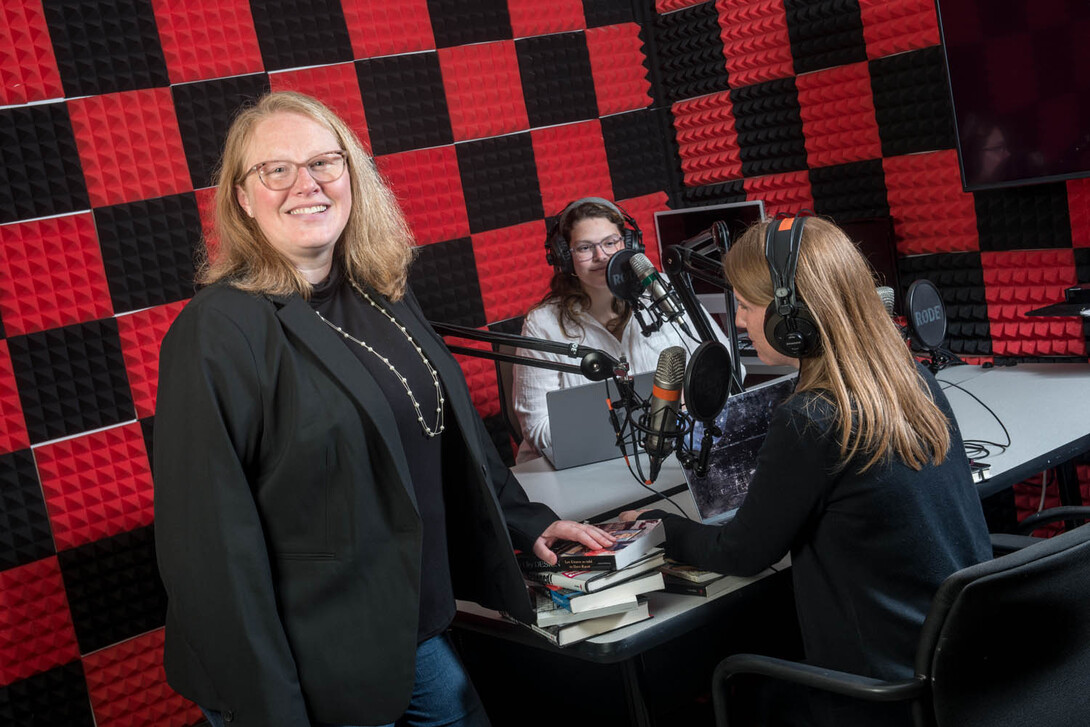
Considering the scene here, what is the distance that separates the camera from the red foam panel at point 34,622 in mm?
2816

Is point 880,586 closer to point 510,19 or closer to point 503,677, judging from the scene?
point 503,677

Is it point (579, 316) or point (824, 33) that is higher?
point (824, 33)

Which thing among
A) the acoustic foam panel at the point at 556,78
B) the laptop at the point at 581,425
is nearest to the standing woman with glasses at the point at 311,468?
the laptop at the point at 581,425

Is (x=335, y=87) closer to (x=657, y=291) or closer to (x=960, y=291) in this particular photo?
(x=657, y=291)

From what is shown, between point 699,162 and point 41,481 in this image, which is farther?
point 699,162

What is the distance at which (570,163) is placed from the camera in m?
3.89

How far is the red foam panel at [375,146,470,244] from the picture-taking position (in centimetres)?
351

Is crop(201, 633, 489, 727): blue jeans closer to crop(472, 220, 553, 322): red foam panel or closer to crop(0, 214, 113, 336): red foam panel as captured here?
crop(0, 214, 113, 336): red foam panel

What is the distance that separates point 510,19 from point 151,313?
65.3 inches

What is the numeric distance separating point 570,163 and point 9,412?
6.89ft

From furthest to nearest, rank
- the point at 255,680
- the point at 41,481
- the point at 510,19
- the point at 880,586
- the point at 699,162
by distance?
the point at 699,162
the point at 510,19
the point at 41,481
the point at 880,586
the point at 255,680

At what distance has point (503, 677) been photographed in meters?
2.17

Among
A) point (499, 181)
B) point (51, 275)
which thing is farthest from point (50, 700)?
point (499, 181)

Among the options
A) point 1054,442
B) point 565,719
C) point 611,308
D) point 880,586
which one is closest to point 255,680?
point 880,586
